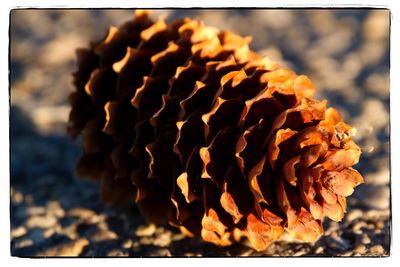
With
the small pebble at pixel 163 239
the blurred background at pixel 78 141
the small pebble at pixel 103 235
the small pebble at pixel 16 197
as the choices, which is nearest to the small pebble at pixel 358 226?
the blurred background at pixel 78 141

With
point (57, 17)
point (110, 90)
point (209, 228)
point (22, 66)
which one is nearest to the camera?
point (209, 228)

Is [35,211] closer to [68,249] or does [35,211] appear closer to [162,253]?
[68,249]

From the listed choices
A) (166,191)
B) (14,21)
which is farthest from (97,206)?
(14,21)

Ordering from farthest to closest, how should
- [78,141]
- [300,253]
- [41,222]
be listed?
[78,141] → [41,222] → [300,253]

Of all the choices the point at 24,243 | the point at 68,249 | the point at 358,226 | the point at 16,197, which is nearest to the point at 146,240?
the point at 68,249

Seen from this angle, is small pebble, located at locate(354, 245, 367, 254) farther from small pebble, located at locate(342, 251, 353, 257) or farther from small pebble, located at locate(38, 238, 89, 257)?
small pebble, located at locate(38, 238, 89, 257)

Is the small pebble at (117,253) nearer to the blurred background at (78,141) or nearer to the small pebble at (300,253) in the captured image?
the blurred background at (78,141)

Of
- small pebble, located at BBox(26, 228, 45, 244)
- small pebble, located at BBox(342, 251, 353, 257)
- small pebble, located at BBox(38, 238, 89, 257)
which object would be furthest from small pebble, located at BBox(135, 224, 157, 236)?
small pebble, located at BBox(342, 251, 353, 257)
